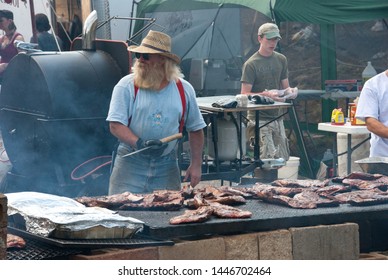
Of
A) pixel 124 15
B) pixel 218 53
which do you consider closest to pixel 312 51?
pixel 218 53

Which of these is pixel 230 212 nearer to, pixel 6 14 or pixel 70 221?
pixel 70 221

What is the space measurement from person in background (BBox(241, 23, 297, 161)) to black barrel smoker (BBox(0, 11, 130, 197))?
2622 millimetres

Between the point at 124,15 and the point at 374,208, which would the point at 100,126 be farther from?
the point at 124,15

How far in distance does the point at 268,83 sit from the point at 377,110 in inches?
152

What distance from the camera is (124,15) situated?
48.0ft

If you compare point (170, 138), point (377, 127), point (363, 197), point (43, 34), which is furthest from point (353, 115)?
point (43, 34)

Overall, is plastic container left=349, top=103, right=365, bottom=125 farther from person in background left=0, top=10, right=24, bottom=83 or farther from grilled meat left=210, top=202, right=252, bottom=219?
grilled meat left=210, top=202, right=252, bottom=219

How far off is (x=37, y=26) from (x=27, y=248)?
857 centimetres

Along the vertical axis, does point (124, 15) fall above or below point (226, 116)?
above

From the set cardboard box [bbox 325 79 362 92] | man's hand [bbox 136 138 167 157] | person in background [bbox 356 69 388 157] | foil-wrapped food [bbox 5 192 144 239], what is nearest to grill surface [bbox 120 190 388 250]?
foil-wrapped food [bbox 5 192 144 239]

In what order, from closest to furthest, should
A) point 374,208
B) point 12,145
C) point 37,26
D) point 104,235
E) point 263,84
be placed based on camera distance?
point 104,235 → point 374,208 → point 12,145 → point 263,84 → point 37,26

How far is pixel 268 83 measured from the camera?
10281 mm

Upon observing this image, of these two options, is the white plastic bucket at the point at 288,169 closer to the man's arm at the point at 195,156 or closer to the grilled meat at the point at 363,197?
the man's arm at the point at 195,156

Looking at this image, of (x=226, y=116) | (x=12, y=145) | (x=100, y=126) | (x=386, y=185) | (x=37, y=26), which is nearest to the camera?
(x=386, y=185)
